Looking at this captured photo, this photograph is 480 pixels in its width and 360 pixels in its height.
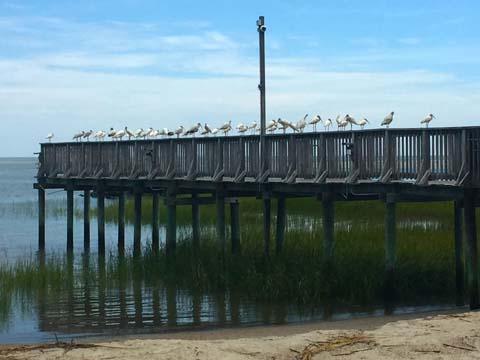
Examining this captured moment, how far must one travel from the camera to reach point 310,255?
26719 millimetres

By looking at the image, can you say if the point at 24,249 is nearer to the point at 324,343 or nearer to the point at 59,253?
the point at 59,253

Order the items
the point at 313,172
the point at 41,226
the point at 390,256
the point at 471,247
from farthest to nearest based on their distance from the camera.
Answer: the point at 41,226 < the point at 313,172 < the point at 390,256 < the point at 471,247

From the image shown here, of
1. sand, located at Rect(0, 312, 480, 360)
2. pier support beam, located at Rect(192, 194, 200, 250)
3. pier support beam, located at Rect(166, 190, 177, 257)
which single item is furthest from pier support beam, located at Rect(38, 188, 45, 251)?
sand, located at Rect(0, 312, 480, 360)

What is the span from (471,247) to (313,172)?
5.18 m

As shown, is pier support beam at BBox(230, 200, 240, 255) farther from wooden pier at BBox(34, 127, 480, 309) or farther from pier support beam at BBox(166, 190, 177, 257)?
pier support beam at BBox(166, 190, 177, 257)

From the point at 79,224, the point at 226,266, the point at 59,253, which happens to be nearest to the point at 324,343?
the point at 226,266

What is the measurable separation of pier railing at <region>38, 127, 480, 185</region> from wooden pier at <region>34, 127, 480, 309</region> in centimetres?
2

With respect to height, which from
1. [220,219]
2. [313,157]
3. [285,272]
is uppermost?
[313,157]

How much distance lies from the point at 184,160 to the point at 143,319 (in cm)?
810

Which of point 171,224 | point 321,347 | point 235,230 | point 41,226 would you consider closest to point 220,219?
point 235,230

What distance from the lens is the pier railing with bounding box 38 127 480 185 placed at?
20.9 m

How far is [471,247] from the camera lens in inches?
828

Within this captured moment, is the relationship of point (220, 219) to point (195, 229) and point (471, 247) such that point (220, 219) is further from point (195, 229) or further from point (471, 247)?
point (471, 247)

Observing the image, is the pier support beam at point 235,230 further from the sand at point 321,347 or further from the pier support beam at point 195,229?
the sand at point 321,347
